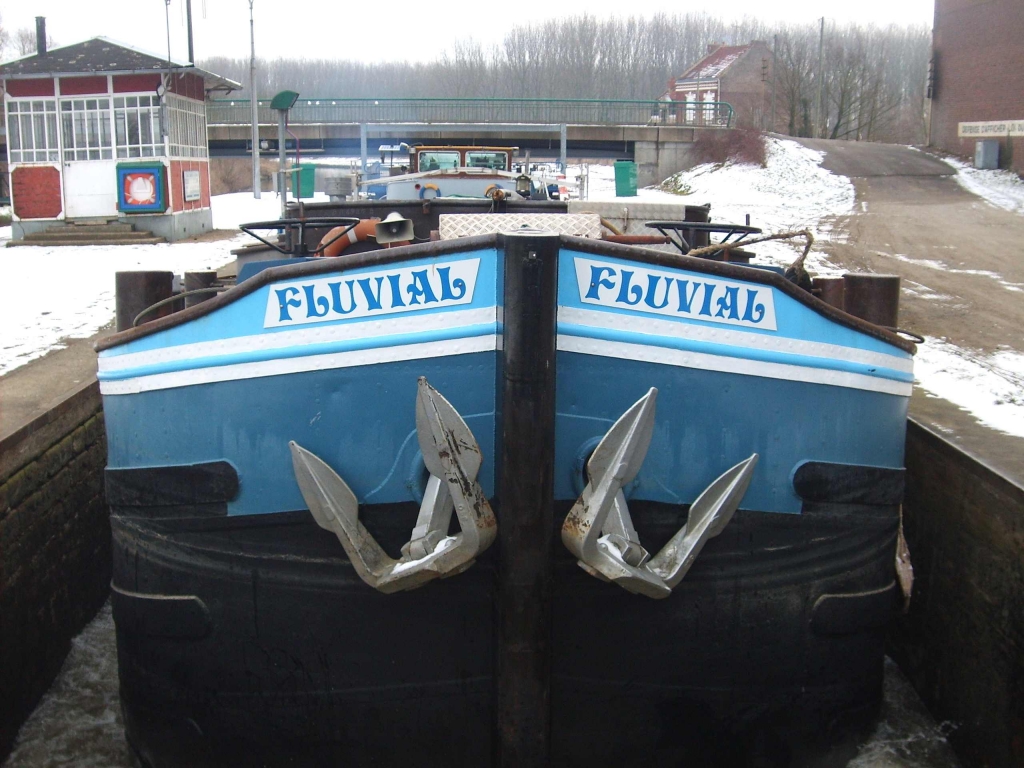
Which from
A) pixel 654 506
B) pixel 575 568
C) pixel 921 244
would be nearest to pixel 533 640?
pixel 575 568

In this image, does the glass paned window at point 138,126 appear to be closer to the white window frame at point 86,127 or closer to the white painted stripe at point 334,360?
the white window frame at point 86,127

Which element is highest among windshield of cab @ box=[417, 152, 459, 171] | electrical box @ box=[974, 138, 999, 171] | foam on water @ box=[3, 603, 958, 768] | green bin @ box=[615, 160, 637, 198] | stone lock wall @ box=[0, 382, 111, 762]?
electrical box @ box=[974, 138, 999, 171]

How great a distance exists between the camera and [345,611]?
382cm

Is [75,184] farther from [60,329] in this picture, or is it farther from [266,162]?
[266,162]

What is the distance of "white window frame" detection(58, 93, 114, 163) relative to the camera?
1812 centimetres

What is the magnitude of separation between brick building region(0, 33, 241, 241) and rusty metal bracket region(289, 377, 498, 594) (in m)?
15.8

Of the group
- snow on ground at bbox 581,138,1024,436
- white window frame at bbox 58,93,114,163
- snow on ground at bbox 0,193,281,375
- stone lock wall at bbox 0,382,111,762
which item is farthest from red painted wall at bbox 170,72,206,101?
stone lock wall at bbox 0,382,111,762

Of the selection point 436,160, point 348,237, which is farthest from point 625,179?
point 348,237

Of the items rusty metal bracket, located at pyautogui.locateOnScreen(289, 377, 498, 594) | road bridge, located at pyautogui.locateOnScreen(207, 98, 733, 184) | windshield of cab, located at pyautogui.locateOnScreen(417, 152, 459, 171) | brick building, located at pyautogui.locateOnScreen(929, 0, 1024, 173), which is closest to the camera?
rusty metal bracket, located at pyautogui.locateOnScreen(289, 377, 498, 594)

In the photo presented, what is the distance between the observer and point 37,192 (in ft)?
59.3

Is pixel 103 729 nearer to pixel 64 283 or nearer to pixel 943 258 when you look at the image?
pixel 64 283

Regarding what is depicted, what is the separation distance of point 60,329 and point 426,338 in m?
6.12

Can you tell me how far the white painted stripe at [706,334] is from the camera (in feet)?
11.6

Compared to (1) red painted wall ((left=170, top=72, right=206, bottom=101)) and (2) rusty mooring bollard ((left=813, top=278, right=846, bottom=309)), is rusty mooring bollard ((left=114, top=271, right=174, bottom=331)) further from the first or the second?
(1) red painted wall ((left=170, top=72, right=206, bottom=101))
